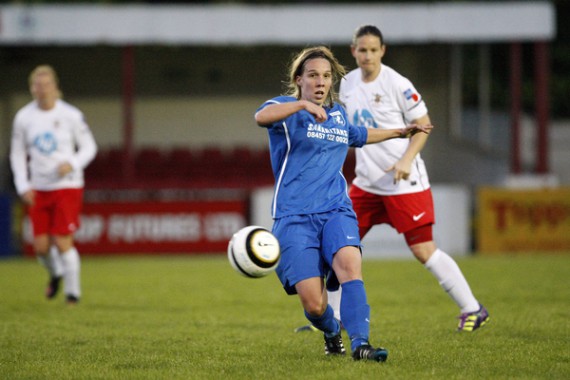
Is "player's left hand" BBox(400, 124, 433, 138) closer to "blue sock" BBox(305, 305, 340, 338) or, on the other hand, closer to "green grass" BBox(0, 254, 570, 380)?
"blue sock" BBox(305, 305, 340, 338)

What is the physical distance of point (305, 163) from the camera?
6.14 m

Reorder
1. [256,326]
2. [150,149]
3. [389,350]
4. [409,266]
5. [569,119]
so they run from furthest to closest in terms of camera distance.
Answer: [569,119], [150,149], [409,266], [256,326], [389,350]

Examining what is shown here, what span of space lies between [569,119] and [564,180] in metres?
6.22

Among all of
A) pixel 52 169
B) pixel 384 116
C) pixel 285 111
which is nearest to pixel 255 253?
pixel 285 111

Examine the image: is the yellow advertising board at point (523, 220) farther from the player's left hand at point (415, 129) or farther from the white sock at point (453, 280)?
the player's left hand at point (415, 129)

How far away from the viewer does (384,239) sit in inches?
679

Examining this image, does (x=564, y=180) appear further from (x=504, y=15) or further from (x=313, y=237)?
(x=313, y=237)

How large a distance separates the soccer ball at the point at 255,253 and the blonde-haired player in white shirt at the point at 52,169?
486 centimetres

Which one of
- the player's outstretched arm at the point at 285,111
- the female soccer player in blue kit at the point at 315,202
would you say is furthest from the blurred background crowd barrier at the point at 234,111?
the player's outstretched arm at the point at 285,111

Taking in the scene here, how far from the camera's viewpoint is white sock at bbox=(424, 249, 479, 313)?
25.5 ft

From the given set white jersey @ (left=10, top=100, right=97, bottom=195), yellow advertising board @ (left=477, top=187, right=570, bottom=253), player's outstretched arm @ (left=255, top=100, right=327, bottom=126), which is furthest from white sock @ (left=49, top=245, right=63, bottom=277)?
yellow advertising board @ (left=477, top=187, right=570, bottom=253)

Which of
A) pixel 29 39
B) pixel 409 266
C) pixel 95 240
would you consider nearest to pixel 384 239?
pixel 409 266

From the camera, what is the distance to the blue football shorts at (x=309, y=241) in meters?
6.01

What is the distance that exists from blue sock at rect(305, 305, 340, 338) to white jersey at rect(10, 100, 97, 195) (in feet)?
15.9
